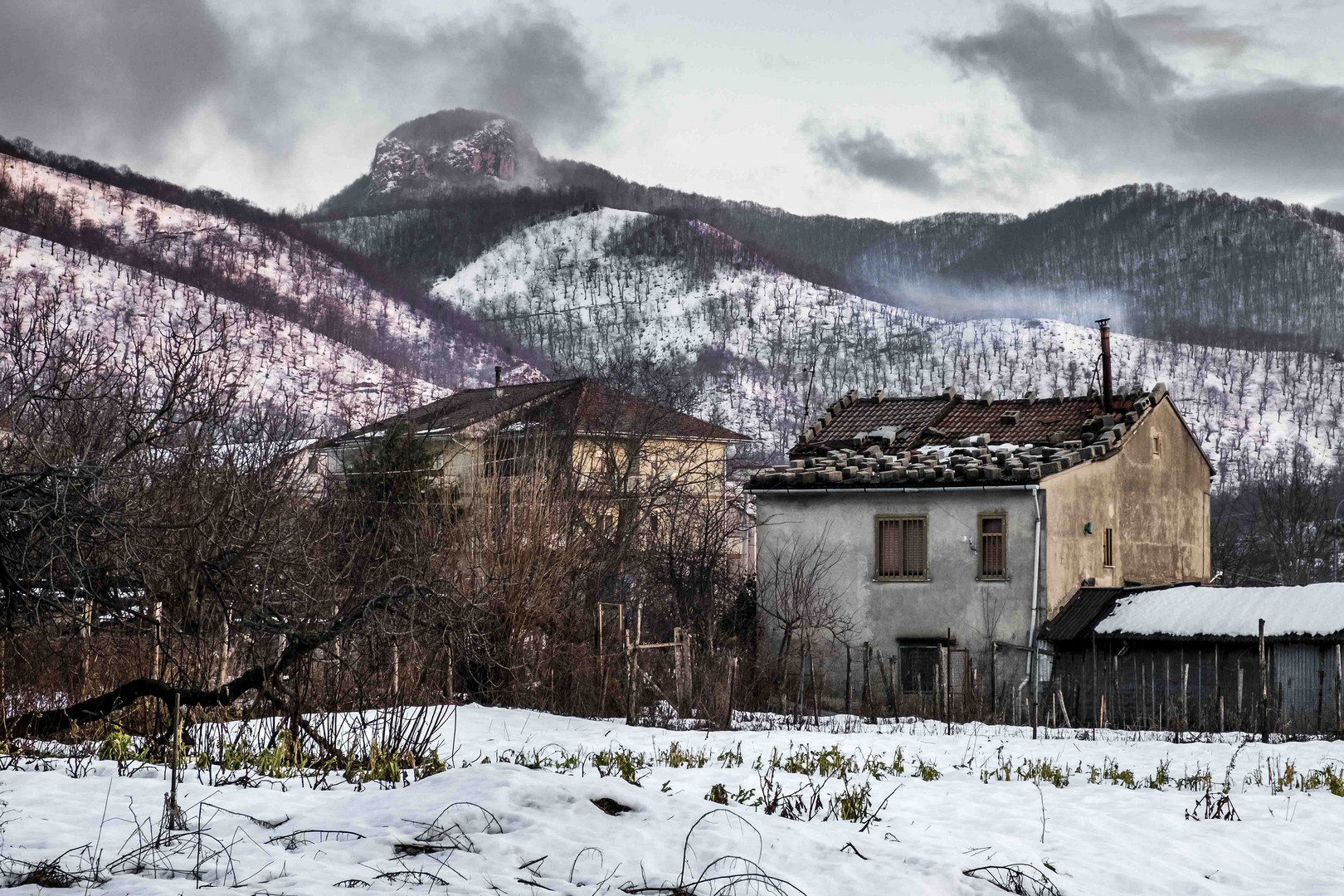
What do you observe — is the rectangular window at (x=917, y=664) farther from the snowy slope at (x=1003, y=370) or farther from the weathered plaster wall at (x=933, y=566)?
the snowy slope at (x=1003, y=370)

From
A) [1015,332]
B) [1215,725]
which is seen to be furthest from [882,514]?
[1015,332]

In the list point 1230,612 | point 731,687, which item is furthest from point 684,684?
point 1230,612

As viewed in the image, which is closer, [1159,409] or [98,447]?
[98,447]

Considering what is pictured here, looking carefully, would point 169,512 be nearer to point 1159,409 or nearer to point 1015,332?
point 1159,409

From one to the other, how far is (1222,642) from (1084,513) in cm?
490

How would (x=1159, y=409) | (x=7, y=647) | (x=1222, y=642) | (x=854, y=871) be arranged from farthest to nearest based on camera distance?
(x=1159, y=409)
(x=1222, y=642)
(x=7, y=647)
(x=854, y=871)

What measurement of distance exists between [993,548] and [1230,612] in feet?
15.5

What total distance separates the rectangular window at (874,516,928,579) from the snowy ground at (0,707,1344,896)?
55.2 feet

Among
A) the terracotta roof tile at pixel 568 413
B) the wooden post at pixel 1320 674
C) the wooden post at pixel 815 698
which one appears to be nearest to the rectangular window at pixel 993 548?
the wooden post at pixel 815 698

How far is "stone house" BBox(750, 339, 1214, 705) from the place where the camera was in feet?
93.7

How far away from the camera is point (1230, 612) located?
26578 mm

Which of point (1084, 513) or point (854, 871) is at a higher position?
point (1084, 513)

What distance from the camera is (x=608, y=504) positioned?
35094mm

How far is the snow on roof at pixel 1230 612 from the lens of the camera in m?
25.5
